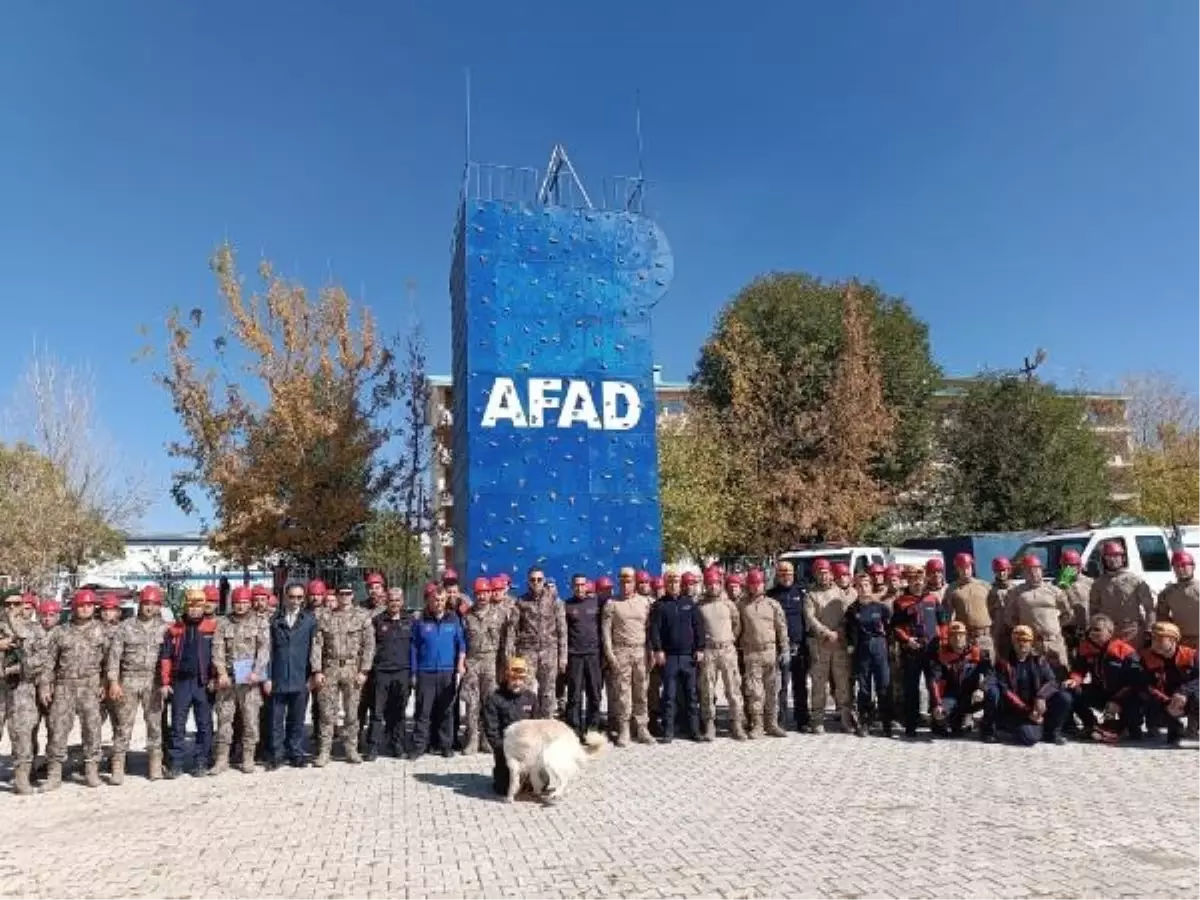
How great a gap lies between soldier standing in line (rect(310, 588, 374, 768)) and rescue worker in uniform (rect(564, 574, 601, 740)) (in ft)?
6.97

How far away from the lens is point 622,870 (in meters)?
5.55

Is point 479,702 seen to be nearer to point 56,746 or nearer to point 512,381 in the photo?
point 56,746

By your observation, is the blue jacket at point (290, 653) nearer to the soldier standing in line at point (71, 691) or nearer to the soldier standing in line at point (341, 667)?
the soldier standing in line at point (341, 667)

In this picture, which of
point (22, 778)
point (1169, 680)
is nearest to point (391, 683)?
point (22, 778)

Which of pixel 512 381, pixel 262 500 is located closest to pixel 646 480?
Result: pixel 512 381

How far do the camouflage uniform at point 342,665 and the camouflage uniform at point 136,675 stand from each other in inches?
58.7

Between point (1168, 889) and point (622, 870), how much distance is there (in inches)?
117

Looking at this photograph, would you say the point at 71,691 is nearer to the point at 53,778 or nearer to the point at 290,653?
the point at 53,778

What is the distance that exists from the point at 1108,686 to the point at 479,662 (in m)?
6.58

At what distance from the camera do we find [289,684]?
917cm

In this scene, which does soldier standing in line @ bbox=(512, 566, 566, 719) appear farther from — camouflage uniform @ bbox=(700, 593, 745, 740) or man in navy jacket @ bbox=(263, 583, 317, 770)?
man in navy jacket @ bbox=(263, 583, 317, 770)

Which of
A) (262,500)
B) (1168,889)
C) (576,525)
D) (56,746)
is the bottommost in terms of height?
(1168,889)

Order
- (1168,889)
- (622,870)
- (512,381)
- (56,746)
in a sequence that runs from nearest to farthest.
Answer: (1168,889) < (622,870) < (56,746) < (512,381)

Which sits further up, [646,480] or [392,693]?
[646,480]
